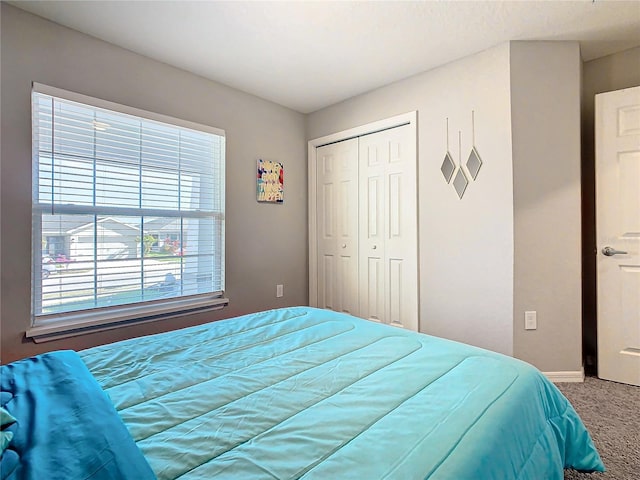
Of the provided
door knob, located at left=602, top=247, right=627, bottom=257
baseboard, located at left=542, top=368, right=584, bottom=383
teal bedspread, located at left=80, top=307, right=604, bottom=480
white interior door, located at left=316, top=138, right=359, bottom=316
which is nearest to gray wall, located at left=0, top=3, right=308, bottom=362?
white interior door, located at left=316, top=138, right=359, bottom=316

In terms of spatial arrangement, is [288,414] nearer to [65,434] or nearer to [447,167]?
[65,434]

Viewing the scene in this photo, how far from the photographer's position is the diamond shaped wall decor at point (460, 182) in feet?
8.38

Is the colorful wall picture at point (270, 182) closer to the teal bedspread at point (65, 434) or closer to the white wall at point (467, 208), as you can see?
the white wall at point (467, 208)

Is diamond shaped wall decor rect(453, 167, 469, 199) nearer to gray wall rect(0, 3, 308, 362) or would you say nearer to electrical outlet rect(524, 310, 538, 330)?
electrical outlet rect(524, 310, 538, 330)

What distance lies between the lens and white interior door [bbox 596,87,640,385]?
2.29 m

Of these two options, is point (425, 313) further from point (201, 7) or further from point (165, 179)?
point (201, 7)

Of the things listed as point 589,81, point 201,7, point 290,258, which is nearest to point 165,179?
Answer: point 201,7

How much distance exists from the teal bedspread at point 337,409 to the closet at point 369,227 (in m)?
1.49

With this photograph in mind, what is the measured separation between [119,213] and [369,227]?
2.09 m

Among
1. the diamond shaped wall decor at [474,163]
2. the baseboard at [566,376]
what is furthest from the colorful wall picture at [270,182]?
the baseboard at [566,376]

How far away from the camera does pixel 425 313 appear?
9.17 ft

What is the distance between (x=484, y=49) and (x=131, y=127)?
2681 mm

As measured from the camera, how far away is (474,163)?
2.51 m

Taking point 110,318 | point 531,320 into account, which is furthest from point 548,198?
point 110,318
